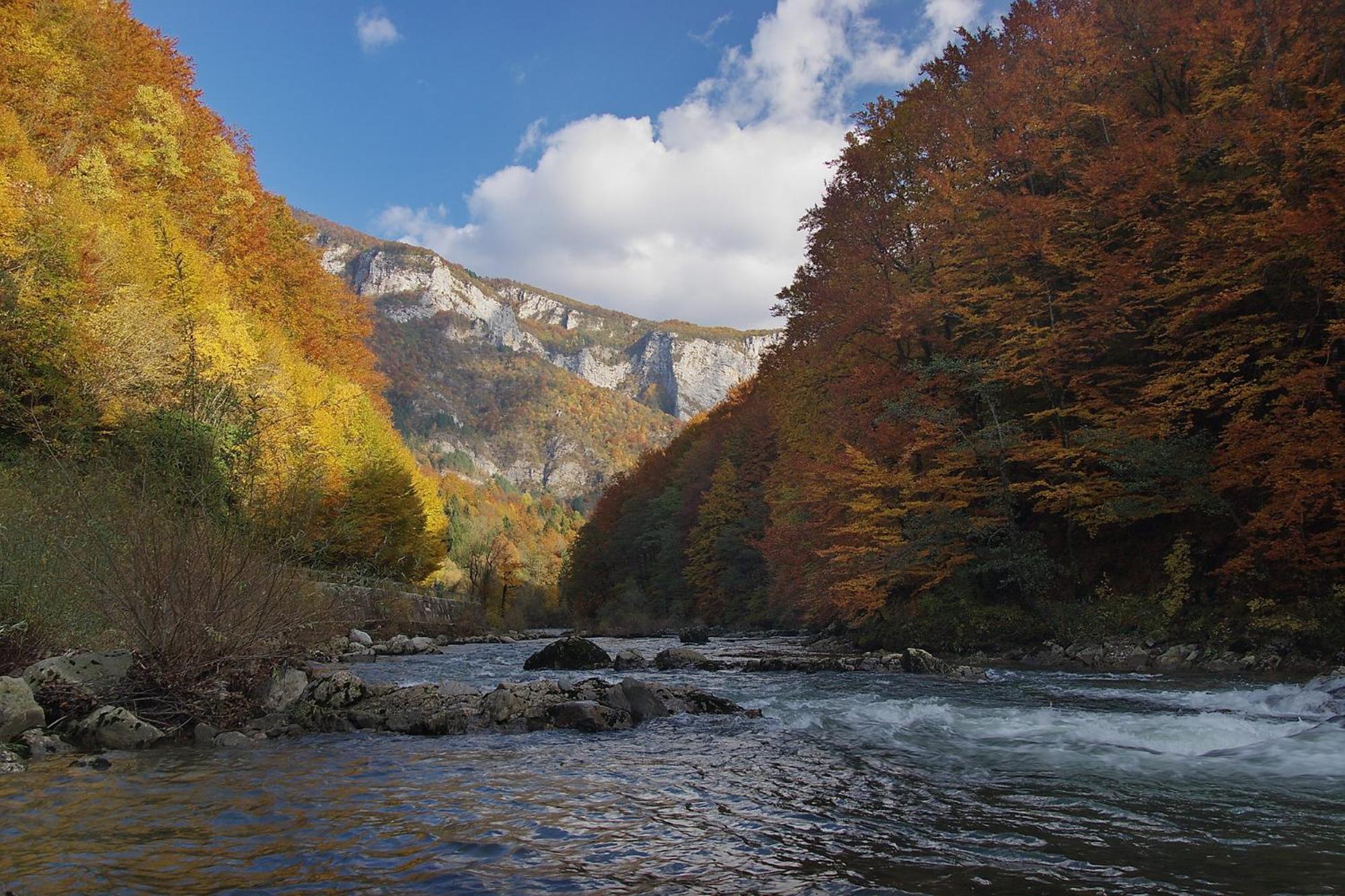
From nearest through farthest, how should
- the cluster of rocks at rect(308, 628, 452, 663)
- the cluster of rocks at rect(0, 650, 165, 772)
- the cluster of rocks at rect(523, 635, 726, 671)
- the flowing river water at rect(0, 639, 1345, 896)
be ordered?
the flowing river water at rect(0, 639, 1345, 896) < the cluster of rocks at rect(0, 650, 165, 772) < the cluster of rocks at rect(523, 635, 726, 671) < the cluster of rocks at rect(308, 628, 452, 663)

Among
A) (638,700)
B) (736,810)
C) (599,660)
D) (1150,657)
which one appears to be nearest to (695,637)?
(599,660)

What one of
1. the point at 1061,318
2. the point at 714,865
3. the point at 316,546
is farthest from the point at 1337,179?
the point at 316,546

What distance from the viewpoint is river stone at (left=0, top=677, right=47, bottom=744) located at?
24.4 feet

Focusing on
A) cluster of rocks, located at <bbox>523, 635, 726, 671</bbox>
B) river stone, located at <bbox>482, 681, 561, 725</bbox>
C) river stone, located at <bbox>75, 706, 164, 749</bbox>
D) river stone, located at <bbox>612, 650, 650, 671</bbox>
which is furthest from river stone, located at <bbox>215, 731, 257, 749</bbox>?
river stone, located at <bbox>612, 650, 650, 671</bbox>

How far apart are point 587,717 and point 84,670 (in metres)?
6.08

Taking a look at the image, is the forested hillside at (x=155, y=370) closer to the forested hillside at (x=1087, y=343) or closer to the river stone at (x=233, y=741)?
the river stone at (x=233, y=741)

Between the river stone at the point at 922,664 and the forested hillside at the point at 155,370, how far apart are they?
11059 mm

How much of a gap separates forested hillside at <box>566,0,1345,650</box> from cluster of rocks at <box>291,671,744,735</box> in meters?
8.74

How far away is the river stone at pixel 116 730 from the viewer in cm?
777

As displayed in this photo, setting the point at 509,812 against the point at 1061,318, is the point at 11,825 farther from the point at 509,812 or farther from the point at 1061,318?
the point at 1061,318

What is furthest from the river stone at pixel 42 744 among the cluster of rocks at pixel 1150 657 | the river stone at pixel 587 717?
the cluster of rocks at pixel 1150 657

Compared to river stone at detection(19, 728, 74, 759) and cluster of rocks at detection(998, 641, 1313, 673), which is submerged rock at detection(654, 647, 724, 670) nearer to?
cluster of rocks at detection(998, 641, 1313, 673)

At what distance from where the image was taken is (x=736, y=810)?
574 cm

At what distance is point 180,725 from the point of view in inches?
331
